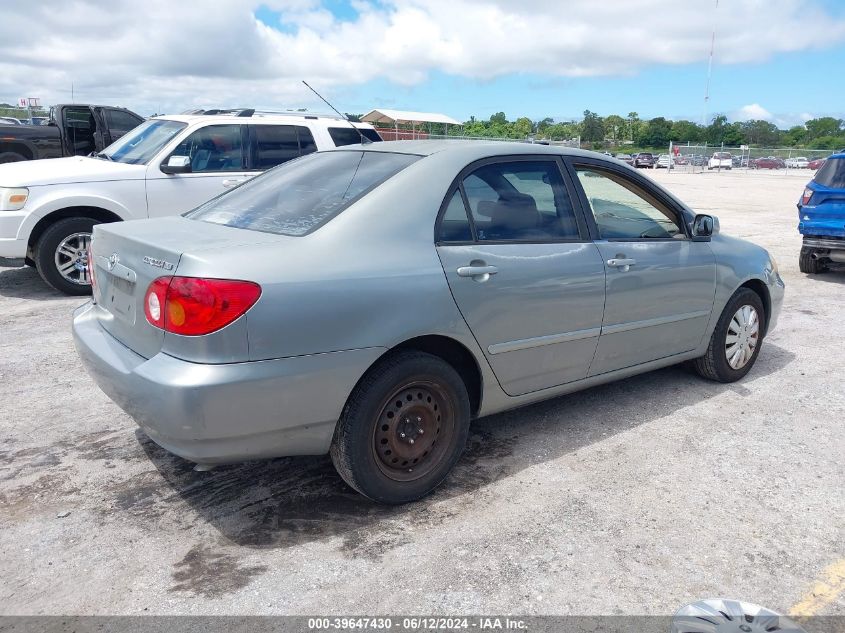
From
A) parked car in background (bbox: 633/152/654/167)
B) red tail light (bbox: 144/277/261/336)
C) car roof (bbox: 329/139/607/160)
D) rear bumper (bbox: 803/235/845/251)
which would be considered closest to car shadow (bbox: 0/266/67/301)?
car roof (bbox: 329/139/607/160)

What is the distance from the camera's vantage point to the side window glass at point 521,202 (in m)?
3.68

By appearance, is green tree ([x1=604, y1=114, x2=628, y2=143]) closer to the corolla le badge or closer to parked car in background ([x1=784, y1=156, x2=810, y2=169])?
parked car in background ([x1=784, y1=156, x2=810, y2=169])

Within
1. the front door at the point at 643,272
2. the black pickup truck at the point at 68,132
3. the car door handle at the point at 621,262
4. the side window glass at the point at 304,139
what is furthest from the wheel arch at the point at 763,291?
the black pickup truck at the point at 68,132

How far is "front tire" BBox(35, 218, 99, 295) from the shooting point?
285 inches

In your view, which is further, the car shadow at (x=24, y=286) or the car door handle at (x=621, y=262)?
the car shadow at (x=24, y=286)

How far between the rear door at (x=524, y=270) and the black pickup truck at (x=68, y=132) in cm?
1142

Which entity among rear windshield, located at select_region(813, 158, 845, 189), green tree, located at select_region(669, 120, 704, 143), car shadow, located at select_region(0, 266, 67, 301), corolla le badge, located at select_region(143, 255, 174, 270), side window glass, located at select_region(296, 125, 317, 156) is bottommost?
car shadow, located at select_region(0, 266, 67, 301)

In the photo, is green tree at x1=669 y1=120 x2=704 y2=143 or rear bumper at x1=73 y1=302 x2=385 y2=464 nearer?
rear bumper at x1=73 y1=302 x2=385 y2=464

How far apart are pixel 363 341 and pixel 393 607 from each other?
3.49ft

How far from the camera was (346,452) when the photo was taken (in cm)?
314

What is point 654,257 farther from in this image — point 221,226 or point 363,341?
point 221,226

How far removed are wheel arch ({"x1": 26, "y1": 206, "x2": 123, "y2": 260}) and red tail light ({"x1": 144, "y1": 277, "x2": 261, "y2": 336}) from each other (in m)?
5.17

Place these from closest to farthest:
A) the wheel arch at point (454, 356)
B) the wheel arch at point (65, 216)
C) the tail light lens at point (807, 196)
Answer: the wheel arch at point (454, 356)
the wheel arch at point (65, 216)
the tail light lens at point (807, 196)

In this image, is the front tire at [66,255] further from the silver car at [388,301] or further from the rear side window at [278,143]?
the silver car at [388,301]
